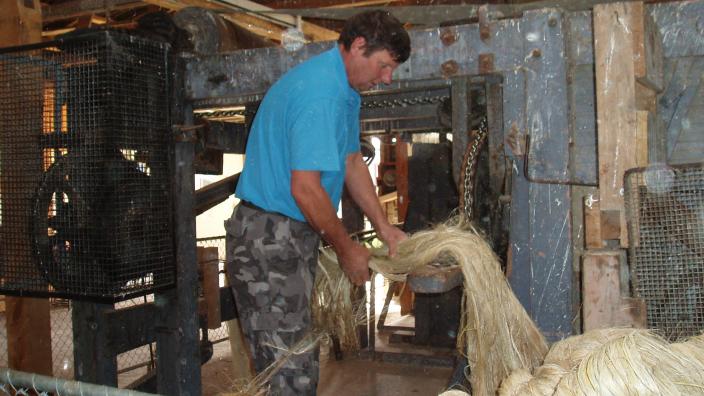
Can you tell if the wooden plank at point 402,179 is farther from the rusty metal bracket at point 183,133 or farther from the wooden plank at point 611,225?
the wooden plank at point 611,225

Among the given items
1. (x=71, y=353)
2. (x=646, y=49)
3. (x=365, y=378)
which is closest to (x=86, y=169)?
(x=646, y=49)

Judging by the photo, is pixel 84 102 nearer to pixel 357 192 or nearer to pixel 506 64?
pixel 357 192

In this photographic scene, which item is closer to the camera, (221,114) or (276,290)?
(276,290)

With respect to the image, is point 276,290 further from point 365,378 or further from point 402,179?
point 402,179

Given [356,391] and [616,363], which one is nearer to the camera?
[616,363]

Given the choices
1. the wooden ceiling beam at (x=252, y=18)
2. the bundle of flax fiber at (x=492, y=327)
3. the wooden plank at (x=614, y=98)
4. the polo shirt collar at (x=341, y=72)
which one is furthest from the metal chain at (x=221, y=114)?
the wooden plank at (x=614, y=98)

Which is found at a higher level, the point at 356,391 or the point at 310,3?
the point at 310,3

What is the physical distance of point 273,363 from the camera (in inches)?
114

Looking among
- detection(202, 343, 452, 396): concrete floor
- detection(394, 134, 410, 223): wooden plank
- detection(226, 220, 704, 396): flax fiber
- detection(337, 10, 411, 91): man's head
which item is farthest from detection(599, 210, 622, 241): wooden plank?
detection(394, 134, 410, 223): wooden plank

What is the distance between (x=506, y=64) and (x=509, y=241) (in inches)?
33.4

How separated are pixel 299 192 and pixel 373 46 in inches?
29.3

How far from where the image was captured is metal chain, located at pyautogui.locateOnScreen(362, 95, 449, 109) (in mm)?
3631

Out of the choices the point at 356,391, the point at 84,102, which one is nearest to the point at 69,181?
the point at 84,102

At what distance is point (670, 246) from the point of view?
9.12ft
